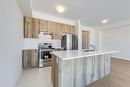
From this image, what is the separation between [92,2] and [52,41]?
9.02 ft

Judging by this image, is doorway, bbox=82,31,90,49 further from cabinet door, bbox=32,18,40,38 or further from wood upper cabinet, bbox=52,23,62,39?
cabinet door, bbox=32,18,40,38

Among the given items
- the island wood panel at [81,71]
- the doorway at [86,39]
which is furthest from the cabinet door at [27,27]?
the doorway at [86,39]

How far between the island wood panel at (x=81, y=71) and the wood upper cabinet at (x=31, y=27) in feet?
8.10

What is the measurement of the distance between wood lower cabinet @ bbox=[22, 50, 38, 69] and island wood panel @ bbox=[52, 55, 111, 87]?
1.85 m

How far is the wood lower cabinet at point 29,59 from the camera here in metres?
3.58

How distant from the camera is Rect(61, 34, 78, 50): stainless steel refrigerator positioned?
14.8ft

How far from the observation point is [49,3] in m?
3.35

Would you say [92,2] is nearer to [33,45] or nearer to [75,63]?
[75,63]

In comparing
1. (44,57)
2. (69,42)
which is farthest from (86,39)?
(44,57)

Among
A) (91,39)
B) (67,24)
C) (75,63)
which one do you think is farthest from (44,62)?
(91,39)

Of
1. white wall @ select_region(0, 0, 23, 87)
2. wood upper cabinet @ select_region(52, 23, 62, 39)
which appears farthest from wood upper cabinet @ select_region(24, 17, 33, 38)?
white wall @ select_region(0, 0, 23, 87)

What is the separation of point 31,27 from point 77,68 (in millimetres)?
2907

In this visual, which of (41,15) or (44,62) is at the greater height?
(41,15)

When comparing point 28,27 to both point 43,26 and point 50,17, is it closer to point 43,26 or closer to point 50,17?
point 43,26
